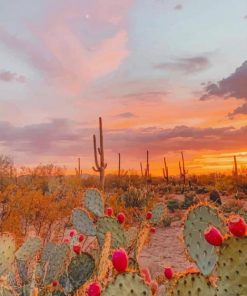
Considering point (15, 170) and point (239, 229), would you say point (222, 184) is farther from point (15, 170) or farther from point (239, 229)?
point (239, 229)

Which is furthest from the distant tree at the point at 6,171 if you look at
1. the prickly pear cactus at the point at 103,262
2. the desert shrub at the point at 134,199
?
the prickly pear cactus at the point at 103,262

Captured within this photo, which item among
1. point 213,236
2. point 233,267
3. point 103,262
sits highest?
point 213,236

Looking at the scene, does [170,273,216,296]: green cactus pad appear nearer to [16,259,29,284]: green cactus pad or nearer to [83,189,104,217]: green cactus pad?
[16,259,29,284]: green cactus pad

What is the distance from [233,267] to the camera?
238cm

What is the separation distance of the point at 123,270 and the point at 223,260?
459mm

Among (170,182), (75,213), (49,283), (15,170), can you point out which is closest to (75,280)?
(49,283)

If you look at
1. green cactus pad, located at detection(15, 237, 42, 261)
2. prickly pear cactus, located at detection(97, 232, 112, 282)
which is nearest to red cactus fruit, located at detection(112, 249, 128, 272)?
prickly pear cactus, located at detection(97, 232, 112, 282)

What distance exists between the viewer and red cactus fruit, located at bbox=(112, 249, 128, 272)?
2.21 metres

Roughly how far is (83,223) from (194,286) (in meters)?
3.35

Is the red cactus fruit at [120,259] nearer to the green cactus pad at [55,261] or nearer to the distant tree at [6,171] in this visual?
the green cactus pad at [55,261]

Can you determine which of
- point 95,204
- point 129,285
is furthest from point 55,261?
point 129,285

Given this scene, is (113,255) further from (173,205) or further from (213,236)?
(173,205)

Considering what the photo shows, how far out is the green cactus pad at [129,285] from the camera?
2.44 m

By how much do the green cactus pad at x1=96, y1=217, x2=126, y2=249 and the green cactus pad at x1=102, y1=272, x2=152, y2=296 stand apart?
231 cm
